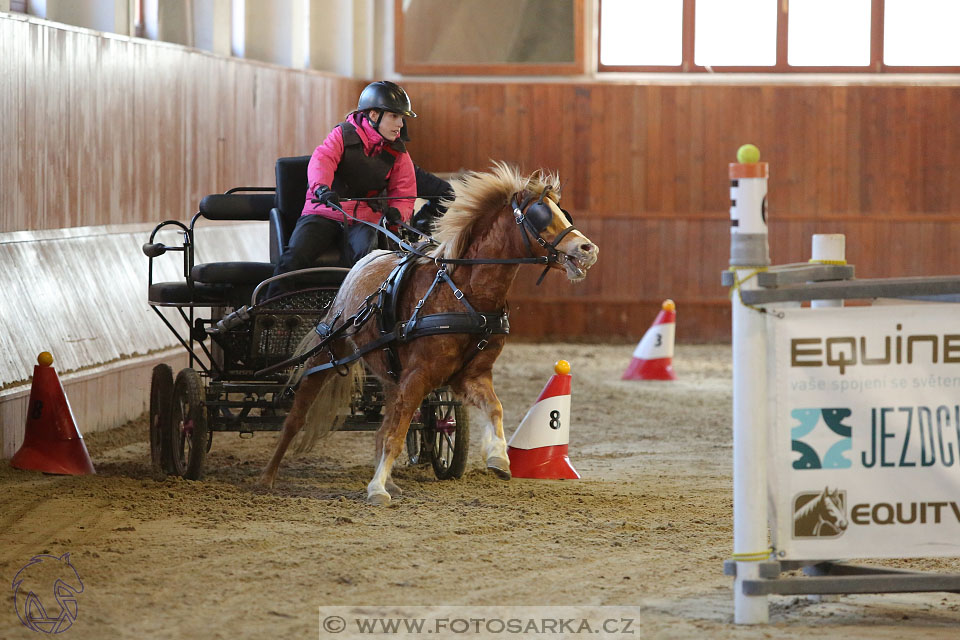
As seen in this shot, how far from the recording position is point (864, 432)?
162 inches

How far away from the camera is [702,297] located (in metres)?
16.2

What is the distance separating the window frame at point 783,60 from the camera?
625 inches

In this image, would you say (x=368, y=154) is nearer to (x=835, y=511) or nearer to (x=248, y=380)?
(x=248, y=380)

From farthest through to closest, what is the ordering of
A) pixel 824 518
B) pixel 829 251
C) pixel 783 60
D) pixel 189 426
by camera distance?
pixel 783 60 → pixel 189 426 → pixel 829 251 → pixel 824 518

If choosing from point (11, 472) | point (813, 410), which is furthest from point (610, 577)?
point (11, 472)

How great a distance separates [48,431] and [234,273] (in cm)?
138

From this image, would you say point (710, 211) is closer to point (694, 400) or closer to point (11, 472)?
point (694, 400)

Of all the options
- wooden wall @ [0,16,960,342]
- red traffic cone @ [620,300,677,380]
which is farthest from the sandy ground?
wooden wall @ [0,16,960,342]

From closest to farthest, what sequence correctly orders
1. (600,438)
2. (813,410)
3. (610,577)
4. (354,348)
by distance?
1. (813,410)
2. (610,577)
3. (354,348)
4. (600,438)

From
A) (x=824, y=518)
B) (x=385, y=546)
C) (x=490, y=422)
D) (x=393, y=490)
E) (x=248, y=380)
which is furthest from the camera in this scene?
(x=248, y=380)

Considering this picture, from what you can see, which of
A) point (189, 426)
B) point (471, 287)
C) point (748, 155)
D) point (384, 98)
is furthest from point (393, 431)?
point (748, 155)

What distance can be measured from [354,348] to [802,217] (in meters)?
10.8

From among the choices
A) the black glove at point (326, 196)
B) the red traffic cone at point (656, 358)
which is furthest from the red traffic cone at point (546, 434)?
the red traffic cone at point (656, 358)

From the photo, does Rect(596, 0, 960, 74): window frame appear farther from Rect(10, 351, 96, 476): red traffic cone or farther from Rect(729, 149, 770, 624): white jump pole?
Rect(729, 149, 770, 624): white jump pole
